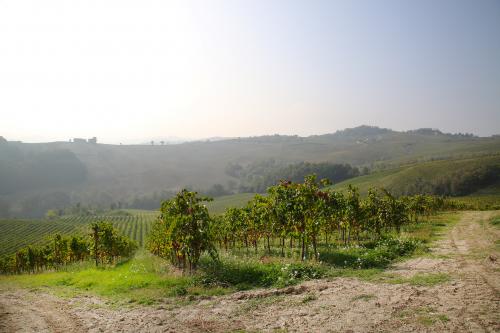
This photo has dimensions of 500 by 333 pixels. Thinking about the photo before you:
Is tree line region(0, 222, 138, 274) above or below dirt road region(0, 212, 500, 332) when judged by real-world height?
below

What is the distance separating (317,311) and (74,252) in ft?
136

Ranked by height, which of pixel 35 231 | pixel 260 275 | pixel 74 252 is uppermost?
pixel 260 275

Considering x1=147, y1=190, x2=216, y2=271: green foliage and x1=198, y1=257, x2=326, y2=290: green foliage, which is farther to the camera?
x1=147, y1=190, x2=216, y2=271: green foliage

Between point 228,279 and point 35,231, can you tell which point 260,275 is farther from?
point 35,231

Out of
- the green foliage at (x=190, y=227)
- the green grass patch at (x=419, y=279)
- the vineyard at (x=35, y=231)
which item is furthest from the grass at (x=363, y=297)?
the vineyard at (x=35, y=231)

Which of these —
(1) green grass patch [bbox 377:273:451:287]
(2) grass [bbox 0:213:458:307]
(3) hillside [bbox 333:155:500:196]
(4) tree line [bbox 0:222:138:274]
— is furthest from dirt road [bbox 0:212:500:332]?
(3) hillside [bbox 333:155:500:196]

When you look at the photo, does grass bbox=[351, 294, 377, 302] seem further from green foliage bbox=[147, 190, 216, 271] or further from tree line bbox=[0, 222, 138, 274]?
tree line bbox=[0, 222, 138, 274]

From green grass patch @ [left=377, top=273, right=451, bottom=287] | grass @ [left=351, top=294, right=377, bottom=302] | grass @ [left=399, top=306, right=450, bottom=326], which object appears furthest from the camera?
green grass patch @ [left=377, top=273, right=451, bottom=287]

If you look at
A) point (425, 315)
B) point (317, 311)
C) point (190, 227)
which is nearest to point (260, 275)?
point (317, 311)

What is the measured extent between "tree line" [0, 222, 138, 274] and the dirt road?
23.8 meters

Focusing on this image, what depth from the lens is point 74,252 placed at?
44.5 metres

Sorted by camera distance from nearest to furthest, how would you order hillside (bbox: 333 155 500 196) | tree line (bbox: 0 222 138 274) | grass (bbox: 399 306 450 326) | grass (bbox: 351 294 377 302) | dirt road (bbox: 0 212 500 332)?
grass (bbox: 399 306 450 326)
dirt road (bbox: 0 212 500 332)
grass (bbox: 351 294 377 302)
tree line (bbox: 0 222 138 274)
hillside (bbox: 333 155 500 196)

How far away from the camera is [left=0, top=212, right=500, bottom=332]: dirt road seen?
10.4 metres

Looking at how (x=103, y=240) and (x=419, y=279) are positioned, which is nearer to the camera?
Result: (x=419, y=279)
